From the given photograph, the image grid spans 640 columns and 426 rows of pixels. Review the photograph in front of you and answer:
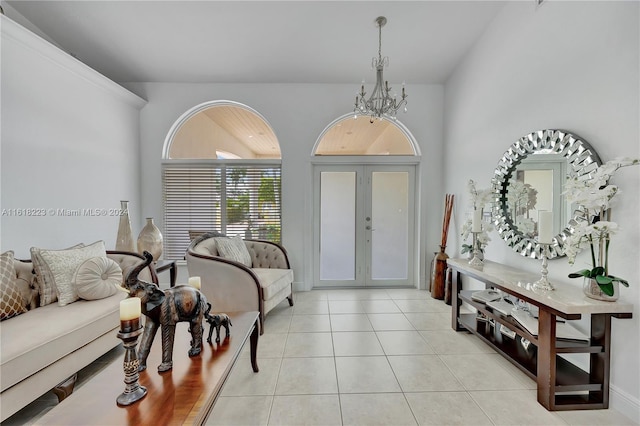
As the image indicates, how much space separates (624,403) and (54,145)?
5163 mm

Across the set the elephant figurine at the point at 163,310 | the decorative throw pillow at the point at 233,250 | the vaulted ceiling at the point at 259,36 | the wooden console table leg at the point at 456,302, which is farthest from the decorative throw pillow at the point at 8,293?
the wooden console table leg at the point at 456,302

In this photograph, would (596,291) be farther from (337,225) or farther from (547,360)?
(337,225)

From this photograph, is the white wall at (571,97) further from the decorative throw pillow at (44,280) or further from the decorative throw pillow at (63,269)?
the decorative throw pillow at (44,280)

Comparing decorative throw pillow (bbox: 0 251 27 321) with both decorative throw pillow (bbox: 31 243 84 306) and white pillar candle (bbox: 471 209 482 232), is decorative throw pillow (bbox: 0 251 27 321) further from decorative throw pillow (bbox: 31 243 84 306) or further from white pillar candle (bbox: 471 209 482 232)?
white pillar candle (bbox: 471 209 482 232)

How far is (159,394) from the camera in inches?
46.9

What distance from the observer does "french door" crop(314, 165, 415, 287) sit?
4.43 meters

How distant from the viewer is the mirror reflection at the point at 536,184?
6.92 ft

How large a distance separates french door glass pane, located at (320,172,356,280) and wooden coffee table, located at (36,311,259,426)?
9.65ft

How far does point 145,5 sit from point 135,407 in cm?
365

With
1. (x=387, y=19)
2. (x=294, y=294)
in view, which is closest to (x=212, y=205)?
(x=294, y=294)

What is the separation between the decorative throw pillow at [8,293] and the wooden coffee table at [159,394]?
1232mm

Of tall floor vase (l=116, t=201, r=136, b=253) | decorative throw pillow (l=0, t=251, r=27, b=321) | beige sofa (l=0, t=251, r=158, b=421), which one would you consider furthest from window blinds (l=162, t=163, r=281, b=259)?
decorative throw pillow (l=0, t=251, r=27, b=321)

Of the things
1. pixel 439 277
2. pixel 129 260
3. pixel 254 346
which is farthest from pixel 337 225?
pixel 129 260

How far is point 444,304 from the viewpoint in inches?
147
